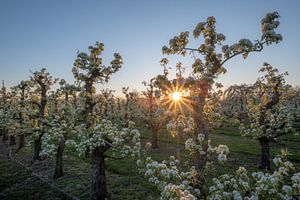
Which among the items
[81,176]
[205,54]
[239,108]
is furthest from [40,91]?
[239,108]

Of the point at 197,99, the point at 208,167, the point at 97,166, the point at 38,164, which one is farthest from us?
the point at 38,164

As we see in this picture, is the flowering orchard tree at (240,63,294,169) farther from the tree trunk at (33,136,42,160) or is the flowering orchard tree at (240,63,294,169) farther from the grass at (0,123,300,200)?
the tree trunk at (33,136,42,160)

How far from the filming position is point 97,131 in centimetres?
1600

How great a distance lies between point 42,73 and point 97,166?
900 inches

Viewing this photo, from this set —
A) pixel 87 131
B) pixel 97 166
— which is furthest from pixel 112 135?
pixel 97 166

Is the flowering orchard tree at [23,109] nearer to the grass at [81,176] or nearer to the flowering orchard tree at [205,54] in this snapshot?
the grass at [81,176]

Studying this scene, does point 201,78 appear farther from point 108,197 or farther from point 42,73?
point 42,73

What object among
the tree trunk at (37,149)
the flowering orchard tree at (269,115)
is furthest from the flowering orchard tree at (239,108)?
the tree trunk at (37,149)

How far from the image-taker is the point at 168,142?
48.1 meters

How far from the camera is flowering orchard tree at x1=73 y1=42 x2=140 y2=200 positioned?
1608 cm

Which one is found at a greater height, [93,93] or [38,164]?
[93,93]

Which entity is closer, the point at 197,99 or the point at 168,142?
the point at 197,99

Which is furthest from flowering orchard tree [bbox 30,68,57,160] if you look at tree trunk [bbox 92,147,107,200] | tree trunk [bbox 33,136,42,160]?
tree trunk [bbox 92,147,107,200]

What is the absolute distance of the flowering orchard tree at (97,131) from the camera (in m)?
16.1
